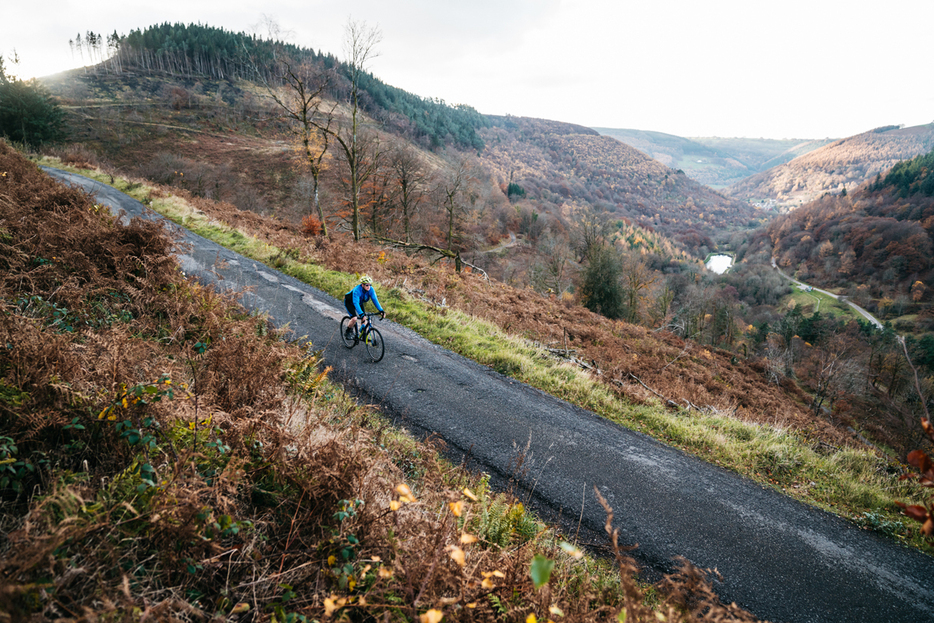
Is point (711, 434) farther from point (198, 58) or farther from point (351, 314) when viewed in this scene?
point (198, 58)

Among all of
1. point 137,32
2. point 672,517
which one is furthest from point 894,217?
point 137,32

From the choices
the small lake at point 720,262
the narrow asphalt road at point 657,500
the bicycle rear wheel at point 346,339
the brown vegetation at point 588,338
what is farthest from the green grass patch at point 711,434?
the small lake at point 720,262

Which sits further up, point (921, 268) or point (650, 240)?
point (921, 268)

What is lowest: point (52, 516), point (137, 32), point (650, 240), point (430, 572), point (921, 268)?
point (650, 240)

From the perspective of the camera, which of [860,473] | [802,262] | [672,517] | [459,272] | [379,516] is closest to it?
[379,516]

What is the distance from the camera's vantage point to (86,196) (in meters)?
7.80

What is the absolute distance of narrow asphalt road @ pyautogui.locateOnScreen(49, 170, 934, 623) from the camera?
4.29 m

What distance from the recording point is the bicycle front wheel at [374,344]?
8266 millimetres

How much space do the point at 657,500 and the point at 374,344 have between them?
19.3ft

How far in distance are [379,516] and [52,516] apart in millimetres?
1762

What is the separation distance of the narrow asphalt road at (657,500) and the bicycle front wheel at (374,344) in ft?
0.69

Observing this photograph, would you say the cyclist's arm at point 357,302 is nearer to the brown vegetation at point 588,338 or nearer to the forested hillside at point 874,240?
the brown vegetation at point 588,338

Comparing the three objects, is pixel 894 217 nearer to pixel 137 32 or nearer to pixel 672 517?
pixel 672 517

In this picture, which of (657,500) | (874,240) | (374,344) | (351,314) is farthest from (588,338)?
(874,240)
